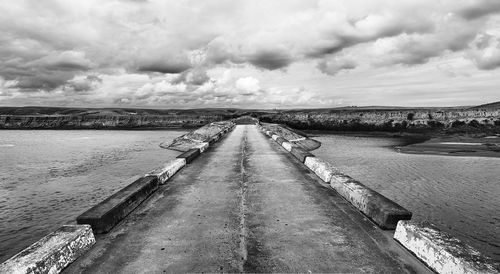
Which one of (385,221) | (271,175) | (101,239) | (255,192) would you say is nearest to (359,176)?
(271,175)

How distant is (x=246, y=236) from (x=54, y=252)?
2.88 metres

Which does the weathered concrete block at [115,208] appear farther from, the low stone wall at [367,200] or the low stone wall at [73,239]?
the low stone wall at [367,200]

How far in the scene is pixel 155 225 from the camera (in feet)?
18.3

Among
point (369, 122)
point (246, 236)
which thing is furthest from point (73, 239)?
point (369, 122)

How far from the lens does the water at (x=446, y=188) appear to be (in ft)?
27.3

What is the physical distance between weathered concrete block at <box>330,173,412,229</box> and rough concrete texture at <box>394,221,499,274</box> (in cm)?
41

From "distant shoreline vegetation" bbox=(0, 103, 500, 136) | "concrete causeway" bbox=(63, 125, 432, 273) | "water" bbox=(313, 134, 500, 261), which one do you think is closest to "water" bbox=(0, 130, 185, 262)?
"concrete causeway" bbox=(63, 125, 432, 273)

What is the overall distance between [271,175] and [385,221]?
5229mm

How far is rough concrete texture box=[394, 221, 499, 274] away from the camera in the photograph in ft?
11.5

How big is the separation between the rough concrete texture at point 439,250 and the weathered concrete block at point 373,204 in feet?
1.33

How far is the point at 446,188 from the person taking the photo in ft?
42.7

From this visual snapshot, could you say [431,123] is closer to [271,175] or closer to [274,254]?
[271,175]

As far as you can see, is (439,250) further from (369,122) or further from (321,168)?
(369,122)

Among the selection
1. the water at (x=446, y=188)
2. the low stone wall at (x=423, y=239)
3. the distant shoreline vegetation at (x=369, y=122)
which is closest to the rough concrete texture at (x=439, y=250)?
the low stone wall at (x=423, y=239)
